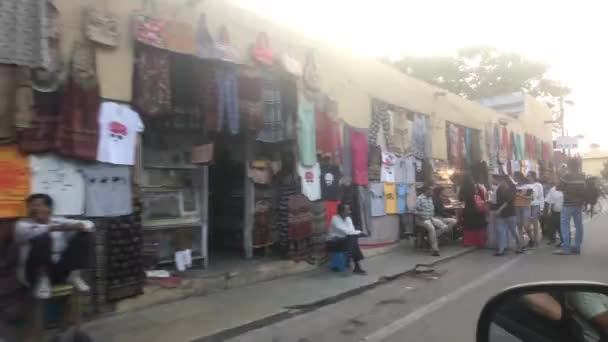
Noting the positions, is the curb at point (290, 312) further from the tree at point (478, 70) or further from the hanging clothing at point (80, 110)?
the tree at point (478, 70)

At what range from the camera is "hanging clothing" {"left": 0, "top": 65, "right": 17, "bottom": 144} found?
4.95m

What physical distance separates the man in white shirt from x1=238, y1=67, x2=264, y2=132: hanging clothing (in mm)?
2037

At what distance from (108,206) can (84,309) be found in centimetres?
116

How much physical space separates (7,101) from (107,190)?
1.45m

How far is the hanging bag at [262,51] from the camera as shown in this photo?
7.94m

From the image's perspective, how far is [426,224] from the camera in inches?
425

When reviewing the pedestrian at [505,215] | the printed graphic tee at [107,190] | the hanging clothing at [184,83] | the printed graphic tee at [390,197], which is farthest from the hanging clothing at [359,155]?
the printed graphic tee at [107,190]

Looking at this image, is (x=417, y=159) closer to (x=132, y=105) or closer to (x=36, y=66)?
(x=132, y=105)

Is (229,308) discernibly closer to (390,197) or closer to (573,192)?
(390,197)

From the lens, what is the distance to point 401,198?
38.3 feet

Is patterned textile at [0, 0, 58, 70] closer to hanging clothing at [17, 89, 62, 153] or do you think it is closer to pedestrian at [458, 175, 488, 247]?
hanging clothing at [17, 89, 62, 153]

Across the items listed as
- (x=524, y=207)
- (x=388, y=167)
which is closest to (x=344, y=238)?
(x=388, y=167)

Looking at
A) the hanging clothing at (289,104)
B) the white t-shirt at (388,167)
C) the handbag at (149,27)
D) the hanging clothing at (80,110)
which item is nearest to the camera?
the hanging clothing at (80,110)

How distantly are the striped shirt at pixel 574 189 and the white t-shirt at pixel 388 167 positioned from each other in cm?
343
